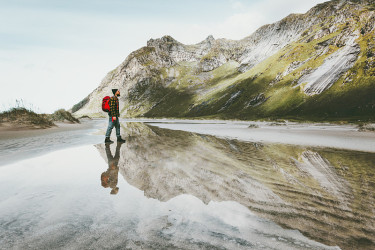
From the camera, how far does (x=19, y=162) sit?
24.9 feet

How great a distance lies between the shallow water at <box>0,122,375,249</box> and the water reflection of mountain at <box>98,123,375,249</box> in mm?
21

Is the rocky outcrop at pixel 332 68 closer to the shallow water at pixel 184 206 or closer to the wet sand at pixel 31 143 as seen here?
the wet sand at pixel 31 143

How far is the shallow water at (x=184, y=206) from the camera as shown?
297 cm

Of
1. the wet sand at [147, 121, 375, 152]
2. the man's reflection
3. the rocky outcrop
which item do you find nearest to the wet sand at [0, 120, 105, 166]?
the man's reflection

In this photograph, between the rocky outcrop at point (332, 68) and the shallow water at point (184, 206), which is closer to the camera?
the shallow water at point (184, 206)

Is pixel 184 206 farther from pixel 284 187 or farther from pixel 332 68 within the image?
pixel 332 68

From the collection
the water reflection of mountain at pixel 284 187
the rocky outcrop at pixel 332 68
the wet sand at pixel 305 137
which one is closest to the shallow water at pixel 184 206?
the water reflection of mountain at pixel 284 187

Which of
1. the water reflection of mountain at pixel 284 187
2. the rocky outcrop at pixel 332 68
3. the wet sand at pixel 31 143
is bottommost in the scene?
the water reflection of mountain at pixel 284 187

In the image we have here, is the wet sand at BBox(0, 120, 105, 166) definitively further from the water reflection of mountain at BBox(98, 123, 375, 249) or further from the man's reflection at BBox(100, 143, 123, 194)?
the water reflection of mountain at BBox(98, 123, 375, 249)

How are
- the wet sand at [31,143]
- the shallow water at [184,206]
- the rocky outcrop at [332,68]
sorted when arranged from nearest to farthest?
the shallow water at [184,206] < the wet sand at [31,143] < the rocky outcrop at [332,68]

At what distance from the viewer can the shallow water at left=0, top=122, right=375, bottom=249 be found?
2969 mm

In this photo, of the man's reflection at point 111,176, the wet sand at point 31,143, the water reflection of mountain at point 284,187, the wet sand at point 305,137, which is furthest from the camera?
the wet sand at point 305,137

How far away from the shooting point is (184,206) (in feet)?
13.6

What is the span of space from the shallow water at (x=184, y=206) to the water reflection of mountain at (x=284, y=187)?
21 millimetres
